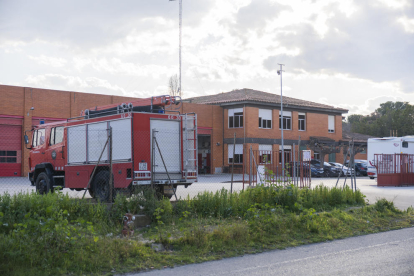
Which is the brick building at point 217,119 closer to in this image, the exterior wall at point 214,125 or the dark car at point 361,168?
the exterior wall at point 214,125

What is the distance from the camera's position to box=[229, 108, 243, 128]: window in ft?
148

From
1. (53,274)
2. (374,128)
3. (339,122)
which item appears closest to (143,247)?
(53,274)

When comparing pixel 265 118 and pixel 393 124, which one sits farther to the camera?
pixel 393 124

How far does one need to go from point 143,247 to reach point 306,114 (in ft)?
145

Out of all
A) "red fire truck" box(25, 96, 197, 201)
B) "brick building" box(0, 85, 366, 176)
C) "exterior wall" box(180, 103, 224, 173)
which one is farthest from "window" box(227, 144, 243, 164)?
"red fire truck" box(25, 96, 197, 201)

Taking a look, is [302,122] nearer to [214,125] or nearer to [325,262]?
[214,125]

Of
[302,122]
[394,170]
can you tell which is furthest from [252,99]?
[394,170]

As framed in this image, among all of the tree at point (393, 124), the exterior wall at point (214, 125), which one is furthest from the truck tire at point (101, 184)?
the tree at point (393, 124)

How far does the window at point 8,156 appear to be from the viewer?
31.8 m

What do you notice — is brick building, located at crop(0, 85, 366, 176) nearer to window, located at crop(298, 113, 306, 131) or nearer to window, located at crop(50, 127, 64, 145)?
window, located at crop(298, 113, 306, 131)

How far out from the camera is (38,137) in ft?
54.8

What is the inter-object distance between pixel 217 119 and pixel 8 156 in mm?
20648

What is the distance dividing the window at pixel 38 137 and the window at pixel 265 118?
3138cm

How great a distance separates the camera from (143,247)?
8.21 m
